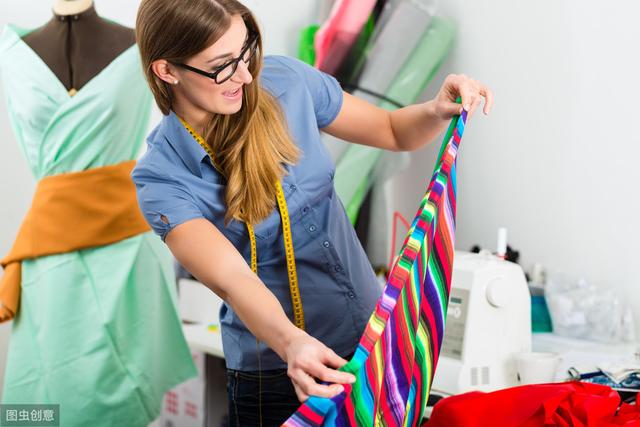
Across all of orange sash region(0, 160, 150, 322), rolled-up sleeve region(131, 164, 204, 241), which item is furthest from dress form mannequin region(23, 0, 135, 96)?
rolled-up sleeve region(131, 164, 204, 241)

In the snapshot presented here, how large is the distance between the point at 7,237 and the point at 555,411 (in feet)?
6.35

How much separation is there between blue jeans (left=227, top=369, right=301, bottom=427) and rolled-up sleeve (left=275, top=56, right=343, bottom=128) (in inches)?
19.1

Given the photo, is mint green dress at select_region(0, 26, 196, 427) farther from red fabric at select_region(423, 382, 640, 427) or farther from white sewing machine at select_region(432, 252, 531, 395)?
red fabric at select_region(423, 382, 640, 427)

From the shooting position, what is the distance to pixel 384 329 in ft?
3.65

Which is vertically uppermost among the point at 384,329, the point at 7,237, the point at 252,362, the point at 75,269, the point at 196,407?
the point at 384,329

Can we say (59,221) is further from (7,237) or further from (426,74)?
(426,74)

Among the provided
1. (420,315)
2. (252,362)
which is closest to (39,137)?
(252,362)

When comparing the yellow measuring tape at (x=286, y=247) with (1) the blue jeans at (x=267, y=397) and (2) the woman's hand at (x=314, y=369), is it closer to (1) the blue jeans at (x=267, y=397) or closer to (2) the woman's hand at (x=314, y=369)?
(1) the blue jeans at (x=267, y=397)

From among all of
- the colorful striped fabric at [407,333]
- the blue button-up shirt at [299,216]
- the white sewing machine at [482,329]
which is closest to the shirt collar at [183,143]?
the blue button-up shirt at [299,216]

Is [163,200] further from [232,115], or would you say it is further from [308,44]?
[308,44]

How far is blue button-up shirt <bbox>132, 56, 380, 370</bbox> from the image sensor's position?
1428 millimetres

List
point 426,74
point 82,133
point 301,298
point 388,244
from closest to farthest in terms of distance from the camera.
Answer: point 301,298, point 82,133, point 426,74, point 388,244

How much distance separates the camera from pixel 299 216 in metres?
1.51

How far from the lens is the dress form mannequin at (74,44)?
7.88 ft
